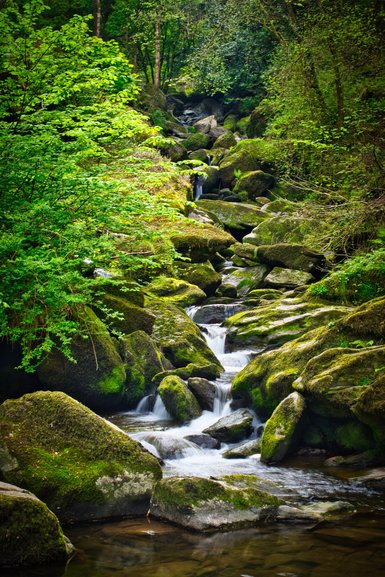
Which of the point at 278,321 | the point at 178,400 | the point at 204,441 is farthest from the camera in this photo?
the point at 278,321

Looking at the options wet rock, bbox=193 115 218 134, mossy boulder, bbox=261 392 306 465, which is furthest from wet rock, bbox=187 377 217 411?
wet rock, bbox=193 115 218 134

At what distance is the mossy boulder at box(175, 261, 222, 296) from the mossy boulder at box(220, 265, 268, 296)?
51cm

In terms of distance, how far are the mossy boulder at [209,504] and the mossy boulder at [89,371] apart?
426 cm

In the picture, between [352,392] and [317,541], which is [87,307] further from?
[317,541]

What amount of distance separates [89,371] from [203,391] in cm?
241

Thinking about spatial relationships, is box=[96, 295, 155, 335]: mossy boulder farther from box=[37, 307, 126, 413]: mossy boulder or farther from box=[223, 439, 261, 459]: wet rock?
box=[223, 439, 261, 459]: wet rock

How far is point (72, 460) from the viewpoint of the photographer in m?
6.32

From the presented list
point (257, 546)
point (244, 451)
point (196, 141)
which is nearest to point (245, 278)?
point (244, 451)

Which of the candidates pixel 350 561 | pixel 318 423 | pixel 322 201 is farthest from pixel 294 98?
pixel 350 561

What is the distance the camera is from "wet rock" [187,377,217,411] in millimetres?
11016

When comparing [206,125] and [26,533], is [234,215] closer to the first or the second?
[206,125]

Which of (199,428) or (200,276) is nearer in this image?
(199,428)

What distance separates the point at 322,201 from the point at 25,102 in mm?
11042

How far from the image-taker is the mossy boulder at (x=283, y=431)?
850cm
